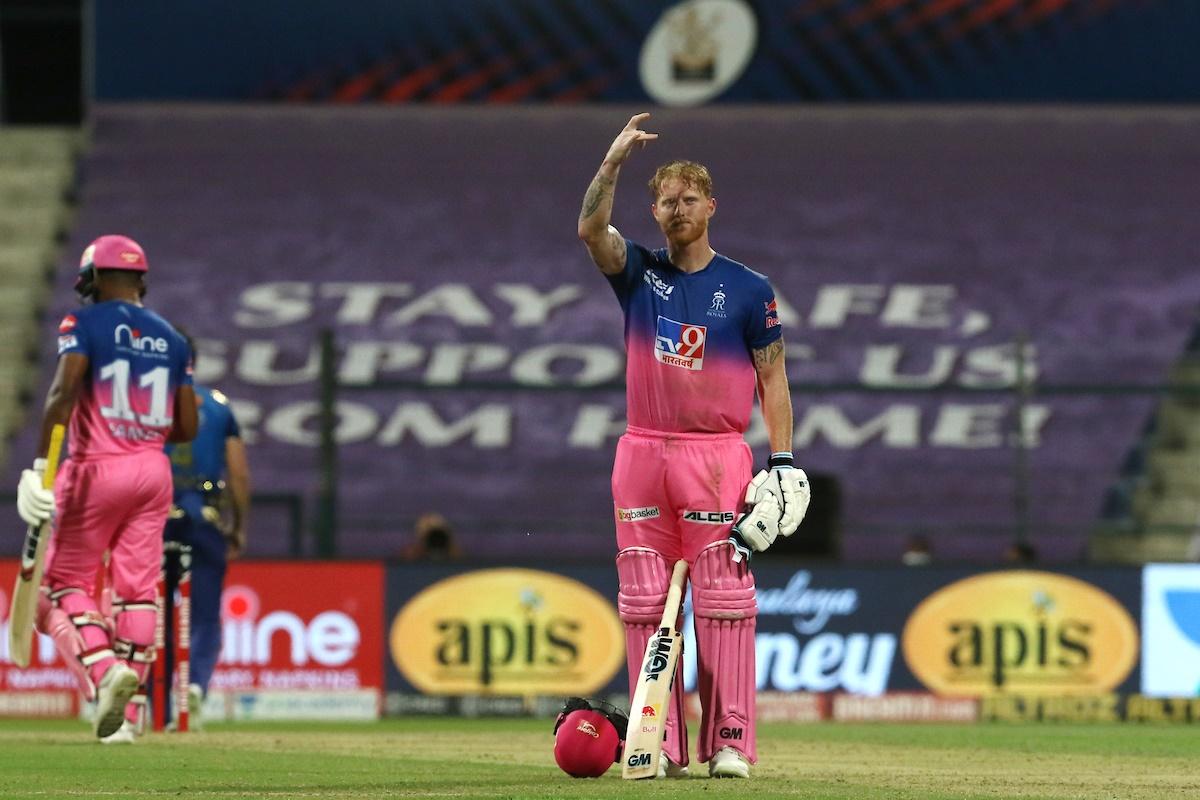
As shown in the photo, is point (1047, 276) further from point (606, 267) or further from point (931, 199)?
point (606, 267)

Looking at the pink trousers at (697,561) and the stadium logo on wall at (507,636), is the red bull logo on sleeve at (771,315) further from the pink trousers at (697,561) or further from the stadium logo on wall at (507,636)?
the stadium logo on wall at (507,636)

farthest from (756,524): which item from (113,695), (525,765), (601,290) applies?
(601,290)

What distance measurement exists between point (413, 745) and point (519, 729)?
2.35 m

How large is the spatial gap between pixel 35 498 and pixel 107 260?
47.4 inches

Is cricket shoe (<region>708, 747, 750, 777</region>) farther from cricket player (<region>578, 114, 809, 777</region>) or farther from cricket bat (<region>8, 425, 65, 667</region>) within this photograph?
cricket bat (<region>8, 425, 65, 667</region>)

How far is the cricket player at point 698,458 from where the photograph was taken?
27.3 ft

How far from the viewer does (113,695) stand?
9859mm

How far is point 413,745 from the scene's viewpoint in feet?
37.4

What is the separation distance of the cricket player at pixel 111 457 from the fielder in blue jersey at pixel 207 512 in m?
1.86

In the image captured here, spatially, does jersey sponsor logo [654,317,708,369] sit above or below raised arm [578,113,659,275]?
below

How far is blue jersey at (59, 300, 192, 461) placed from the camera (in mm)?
10469

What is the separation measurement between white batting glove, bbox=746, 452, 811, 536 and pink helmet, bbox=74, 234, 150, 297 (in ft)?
11.9

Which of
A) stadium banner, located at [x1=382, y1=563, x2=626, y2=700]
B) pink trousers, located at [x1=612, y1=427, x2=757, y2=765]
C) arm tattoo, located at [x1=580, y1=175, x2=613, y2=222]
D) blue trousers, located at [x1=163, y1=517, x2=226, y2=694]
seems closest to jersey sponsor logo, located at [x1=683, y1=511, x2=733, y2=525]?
pink trousers, located at [x1=612, y1=427, x2=757, y2=765]

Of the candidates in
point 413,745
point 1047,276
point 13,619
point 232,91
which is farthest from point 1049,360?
point 13,619
